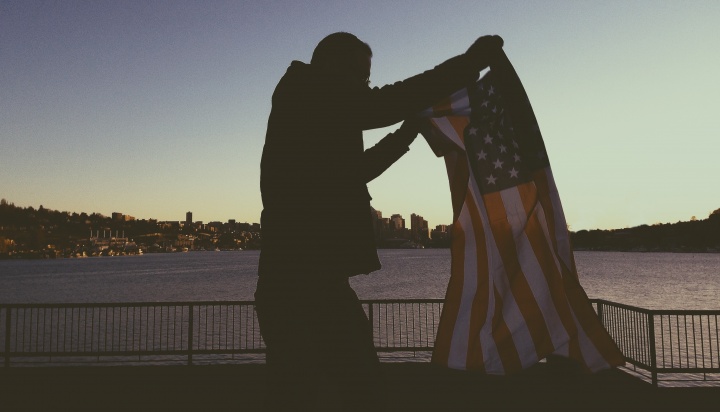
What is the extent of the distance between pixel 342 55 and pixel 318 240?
723 mm

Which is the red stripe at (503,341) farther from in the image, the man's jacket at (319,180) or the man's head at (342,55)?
the man's head at (342,55)

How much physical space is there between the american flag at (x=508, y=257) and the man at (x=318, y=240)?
1487 millimetres

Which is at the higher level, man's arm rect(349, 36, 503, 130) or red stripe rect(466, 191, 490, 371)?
man's arm rect(349, 36, 503, 130)

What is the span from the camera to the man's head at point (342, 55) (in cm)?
220

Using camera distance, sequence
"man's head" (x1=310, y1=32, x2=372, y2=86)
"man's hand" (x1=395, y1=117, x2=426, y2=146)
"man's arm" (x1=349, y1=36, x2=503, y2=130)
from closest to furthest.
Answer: "man's arm" (x1=349, y1=36, x2=503, y2=130), "man's head" (x1=310, y1=32, x2=372, y2=86), "man's hand" (x1=395, y1=117, x2=426, y2=146)

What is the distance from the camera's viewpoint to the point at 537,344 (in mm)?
3447

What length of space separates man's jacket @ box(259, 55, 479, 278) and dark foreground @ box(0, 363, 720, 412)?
5.53m

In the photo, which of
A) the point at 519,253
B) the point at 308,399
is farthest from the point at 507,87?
the point at 308,399

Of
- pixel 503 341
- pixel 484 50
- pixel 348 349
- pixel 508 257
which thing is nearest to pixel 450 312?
pixel 503 341

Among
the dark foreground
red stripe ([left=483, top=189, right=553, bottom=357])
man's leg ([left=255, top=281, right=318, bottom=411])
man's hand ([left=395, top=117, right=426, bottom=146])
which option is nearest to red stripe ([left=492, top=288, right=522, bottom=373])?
red stripe ([left=483, top=189, right=553, bottom=357])

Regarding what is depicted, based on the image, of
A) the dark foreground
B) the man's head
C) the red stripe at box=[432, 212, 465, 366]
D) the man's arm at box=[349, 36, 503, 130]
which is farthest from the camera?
the dark foreground

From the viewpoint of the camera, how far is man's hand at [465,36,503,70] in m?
2.05

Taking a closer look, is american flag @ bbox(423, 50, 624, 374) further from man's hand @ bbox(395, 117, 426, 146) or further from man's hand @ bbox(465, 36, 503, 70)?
man's hand @ bbox(465, 36, 503, 70)

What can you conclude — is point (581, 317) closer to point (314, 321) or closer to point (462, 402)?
point (314, 321)
